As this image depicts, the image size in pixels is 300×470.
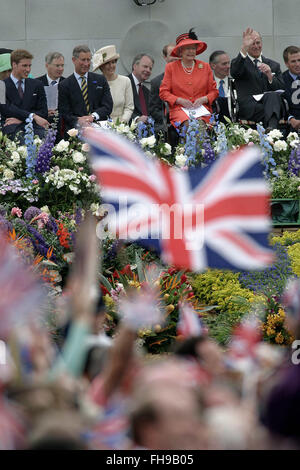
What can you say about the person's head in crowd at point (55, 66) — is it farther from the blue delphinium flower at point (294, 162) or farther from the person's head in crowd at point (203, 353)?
the person's head in crowd at point (203, 353)

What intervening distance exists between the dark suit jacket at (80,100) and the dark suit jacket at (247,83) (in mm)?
1702

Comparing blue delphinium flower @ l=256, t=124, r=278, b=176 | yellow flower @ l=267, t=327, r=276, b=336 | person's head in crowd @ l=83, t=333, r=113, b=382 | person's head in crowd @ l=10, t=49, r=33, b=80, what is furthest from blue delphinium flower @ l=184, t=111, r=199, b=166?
person's head in crowd @ l=83, t=333, r=113, b=382

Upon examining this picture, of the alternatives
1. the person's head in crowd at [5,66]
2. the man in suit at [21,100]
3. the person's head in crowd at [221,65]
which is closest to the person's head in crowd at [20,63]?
the man in suit at [21,100]

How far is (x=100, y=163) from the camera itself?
4.85ft

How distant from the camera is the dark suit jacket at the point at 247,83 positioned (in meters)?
9.85

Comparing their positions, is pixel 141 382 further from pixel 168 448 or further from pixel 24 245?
pixel 24 245

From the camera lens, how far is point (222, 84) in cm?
1024

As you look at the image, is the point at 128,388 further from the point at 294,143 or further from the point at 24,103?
the point at 24,103

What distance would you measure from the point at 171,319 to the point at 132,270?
760 millimetres

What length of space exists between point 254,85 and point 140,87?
4.97ft

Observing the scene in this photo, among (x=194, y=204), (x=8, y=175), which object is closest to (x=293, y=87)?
(x=8, y=175)

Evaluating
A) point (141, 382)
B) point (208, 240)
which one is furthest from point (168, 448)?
point (208, 240)

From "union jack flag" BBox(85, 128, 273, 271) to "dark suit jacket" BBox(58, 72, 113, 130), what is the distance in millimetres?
7775

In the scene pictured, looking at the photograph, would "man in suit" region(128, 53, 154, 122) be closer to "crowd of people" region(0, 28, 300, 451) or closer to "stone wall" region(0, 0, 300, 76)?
"stone wall" region(0, 0, 300, 76)
